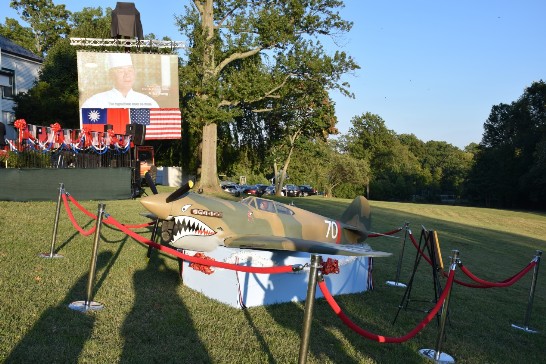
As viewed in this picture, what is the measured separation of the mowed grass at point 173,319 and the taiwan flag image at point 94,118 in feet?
48.0

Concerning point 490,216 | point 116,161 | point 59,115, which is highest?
point 59,115

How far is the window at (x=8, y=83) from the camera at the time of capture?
29231mm

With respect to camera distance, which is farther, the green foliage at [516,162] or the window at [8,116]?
the green foliage at [516,162]

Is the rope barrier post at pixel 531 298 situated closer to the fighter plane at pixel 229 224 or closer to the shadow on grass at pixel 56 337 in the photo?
the fighter plane at pixel 229 224

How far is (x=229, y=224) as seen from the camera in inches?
311

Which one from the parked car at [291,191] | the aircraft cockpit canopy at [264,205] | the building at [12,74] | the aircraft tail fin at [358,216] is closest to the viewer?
the aircraft cockpit canopy at [264,205]

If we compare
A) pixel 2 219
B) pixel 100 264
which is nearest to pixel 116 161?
pixel 2 219

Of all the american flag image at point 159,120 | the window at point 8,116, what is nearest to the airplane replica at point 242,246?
the american flag image at point 159,120

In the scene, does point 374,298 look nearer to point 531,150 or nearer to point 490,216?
point 490,216

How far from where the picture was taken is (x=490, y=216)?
115 ft

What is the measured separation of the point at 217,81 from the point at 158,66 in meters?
3.39

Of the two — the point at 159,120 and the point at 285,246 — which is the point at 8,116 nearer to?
the point at 159,120

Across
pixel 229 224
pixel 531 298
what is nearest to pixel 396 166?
pixel 531 298

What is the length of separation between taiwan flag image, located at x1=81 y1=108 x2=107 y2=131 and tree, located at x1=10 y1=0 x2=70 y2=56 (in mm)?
40208
